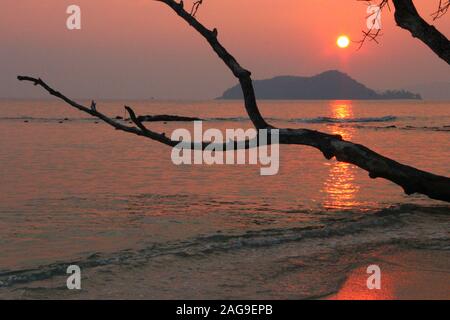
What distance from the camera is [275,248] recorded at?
9805 millimetres

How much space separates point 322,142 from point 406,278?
4.02 m

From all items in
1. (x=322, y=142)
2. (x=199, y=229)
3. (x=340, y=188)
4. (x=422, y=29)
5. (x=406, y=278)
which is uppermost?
(x=422, y=29)

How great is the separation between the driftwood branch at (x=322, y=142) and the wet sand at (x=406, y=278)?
249 centimetres

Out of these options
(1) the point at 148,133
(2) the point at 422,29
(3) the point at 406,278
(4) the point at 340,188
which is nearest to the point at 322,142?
(2) the point at 422,29

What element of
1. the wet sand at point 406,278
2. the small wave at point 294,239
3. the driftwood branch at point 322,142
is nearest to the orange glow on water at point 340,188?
the small wave at point 294,239

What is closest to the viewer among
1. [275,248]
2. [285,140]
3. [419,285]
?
[419,285]

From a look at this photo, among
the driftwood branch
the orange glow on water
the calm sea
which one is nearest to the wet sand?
the calm sea

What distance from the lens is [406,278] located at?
788 cm

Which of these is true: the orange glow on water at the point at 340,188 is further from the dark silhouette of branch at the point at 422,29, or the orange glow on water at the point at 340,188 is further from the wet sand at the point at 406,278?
the wet sand at the point at 406,278

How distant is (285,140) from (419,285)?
4321mm

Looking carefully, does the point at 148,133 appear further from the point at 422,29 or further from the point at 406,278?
the point at 422,29

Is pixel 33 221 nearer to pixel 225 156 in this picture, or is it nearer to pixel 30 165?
pixel 30 165

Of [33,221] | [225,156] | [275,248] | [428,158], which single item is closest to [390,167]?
[275,248]
